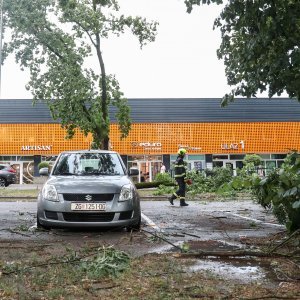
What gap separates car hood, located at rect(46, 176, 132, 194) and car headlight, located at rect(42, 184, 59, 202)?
65mm

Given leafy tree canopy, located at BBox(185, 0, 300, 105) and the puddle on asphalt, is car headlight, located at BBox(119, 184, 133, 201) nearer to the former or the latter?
the puddle on asphalt

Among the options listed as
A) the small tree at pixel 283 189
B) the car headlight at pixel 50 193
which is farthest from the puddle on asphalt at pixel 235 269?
the car headlight at pixel 50 193

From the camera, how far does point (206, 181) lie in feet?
77.2

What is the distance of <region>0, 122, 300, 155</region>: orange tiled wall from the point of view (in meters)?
41.5

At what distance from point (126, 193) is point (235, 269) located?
308 cm

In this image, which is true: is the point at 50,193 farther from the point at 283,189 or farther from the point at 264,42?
the point at 264,42

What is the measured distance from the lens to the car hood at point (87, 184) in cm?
723

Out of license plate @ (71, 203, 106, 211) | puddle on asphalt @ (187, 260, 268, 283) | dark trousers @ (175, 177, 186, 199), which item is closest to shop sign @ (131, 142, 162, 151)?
dark trousers @ (175, 177, 186, 199)

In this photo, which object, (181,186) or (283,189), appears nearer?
(283,189)

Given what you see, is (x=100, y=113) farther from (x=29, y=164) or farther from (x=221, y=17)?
(x=29, y=164)

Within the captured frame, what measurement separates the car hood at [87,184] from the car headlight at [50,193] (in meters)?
0.07

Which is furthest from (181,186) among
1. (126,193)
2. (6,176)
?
(6,176)

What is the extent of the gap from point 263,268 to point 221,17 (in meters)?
5.75

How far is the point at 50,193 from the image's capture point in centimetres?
731
